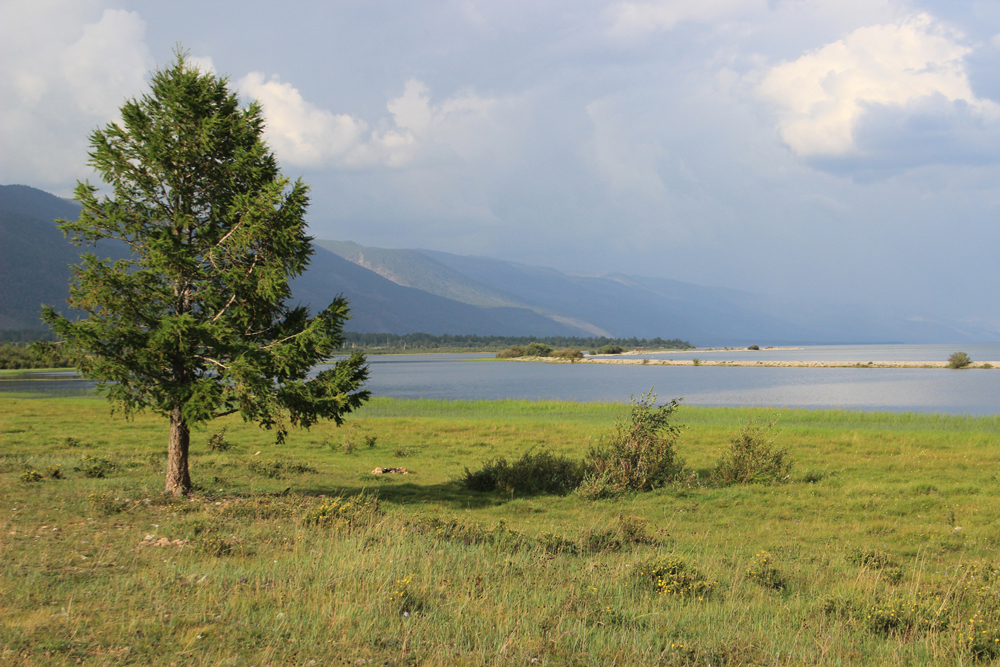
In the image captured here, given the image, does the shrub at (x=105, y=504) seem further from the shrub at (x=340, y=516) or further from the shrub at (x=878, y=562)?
the shrub at (x=878, y=562)

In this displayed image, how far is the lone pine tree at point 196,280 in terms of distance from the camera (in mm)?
12016

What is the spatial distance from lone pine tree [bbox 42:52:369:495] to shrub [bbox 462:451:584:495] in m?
6.13

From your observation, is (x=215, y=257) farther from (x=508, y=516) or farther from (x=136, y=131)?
(x=508, y=516)

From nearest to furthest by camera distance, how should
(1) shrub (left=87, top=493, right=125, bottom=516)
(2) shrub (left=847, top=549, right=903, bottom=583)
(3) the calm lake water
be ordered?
(2) shrub (left=847, top=549, right=903, bottom=583)
(1) shrub (left=87, top=493, right=125, bottom=516)
(3) the calm lake water

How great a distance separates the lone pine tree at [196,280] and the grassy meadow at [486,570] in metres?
2.33

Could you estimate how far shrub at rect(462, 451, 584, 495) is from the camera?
17953 millimetres

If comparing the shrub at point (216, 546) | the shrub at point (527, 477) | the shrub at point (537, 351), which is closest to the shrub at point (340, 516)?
the shrub at point (216, 546)

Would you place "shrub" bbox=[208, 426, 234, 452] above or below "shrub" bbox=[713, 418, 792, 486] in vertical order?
below

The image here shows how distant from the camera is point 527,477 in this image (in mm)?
18281

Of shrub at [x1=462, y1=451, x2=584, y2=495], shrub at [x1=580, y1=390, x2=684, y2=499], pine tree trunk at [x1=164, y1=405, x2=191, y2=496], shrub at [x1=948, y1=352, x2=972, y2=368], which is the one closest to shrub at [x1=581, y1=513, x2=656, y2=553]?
shrub at [x1=580, y1=390, x2=684, y2=499]

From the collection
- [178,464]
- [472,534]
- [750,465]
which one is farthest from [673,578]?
[750,465]

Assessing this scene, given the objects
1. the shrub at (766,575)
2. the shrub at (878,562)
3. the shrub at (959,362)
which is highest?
the shrub at (959,362)

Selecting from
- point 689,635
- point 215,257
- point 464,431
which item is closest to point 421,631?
point 689,635

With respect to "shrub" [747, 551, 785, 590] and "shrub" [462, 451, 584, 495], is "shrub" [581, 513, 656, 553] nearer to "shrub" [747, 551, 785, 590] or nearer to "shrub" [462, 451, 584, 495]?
"shrub" [747, 551, 785, 590]
